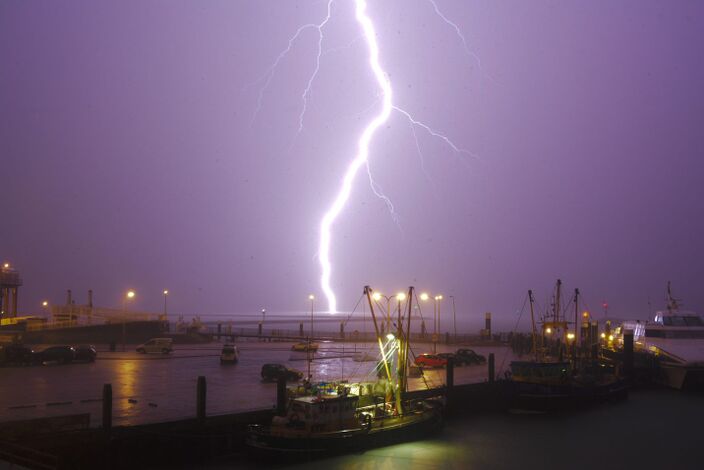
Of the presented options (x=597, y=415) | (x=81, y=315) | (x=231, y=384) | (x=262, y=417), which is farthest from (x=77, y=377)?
(x=81, y=315)

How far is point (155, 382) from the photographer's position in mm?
29922

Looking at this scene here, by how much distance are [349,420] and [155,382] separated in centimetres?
1177

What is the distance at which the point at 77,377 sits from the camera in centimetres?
3144

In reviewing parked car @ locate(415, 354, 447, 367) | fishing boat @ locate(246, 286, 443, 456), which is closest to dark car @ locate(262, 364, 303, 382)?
fishing boat @ locate(246, 286, 443, 456)

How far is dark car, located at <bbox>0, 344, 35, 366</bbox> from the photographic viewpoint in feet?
123

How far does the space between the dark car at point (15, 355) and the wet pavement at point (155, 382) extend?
5.10 ft

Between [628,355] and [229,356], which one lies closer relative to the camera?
[229,356]

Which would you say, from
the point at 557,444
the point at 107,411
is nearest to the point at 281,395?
the point at 107,411

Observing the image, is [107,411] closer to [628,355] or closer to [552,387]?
[552,387]

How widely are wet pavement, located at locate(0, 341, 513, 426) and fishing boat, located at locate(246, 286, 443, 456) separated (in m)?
2.54

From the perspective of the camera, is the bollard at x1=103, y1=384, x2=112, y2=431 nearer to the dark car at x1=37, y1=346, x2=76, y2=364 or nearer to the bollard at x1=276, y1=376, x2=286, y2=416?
the bollard at x1=276, y1=376, x2=286, y2=416

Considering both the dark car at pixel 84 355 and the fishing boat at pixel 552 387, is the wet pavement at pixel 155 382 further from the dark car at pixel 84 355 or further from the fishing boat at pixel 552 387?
the fishing boat at pixel 552 387

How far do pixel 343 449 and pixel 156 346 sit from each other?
28.6 m

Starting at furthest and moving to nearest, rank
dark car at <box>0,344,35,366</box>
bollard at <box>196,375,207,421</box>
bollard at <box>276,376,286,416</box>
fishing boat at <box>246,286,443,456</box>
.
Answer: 1. dark car at <box>0,344,35,366</box>
2. bollard at <box>276,376,286,416</box>
3. fishing boat at <box>246,286,443,456</box>
4. bollard at <box>196,375,207,421</box>
